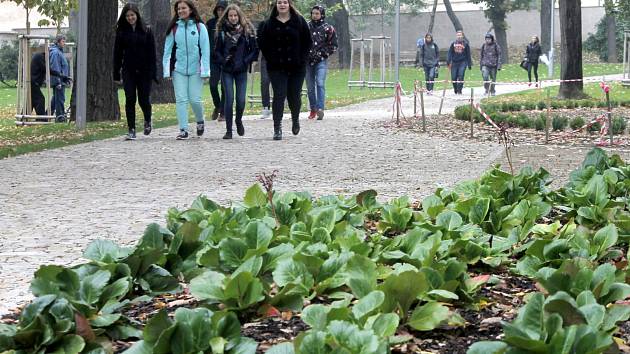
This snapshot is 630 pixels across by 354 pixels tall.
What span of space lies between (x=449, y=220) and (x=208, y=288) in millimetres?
1781

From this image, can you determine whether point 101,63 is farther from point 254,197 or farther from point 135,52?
point 254,197

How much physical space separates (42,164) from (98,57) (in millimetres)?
8220

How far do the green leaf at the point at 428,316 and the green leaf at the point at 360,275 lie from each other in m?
0.28

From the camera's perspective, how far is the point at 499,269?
5.54 metres

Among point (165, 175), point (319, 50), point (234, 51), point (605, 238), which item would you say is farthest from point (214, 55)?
point (605, 238)

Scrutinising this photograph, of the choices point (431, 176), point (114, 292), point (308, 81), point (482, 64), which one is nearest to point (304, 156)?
point (431, 176)

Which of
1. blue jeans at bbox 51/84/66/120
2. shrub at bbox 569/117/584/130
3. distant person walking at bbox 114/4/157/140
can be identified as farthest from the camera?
blue jeans at bbox 51/84/66/120

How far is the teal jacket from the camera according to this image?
49.5ft

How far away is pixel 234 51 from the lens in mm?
15695

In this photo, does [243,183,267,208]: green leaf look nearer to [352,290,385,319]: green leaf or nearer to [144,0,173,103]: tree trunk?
[352,290,385,319]: green leaf

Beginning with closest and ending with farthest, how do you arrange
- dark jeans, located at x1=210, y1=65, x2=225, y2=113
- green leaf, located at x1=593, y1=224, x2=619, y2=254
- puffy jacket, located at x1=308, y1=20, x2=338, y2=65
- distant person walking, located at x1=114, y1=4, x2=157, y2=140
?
green leaf, located at x1=593, y1=224, x2=619, y2=254 < distant person walking, located at x1=114, y1=4, x2=157, y2=140 < dark jeans, located at x1=210, y1=65, x2=225, y2=113 < puffy jacket, located at x1=308, y1=20, x2=338, y2=65

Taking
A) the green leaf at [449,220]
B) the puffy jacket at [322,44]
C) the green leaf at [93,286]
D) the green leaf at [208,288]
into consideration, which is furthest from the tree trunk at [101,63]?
the green leaf at [208,288]

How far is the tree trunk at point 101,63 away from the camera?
808 inches

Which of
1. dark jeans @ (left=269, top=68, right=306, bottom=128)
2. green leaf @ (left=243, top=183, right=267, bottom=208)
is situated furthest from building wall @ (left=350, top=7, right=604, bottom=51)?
green leaf @ (left=243, top=183, right=267, bottom=208)
